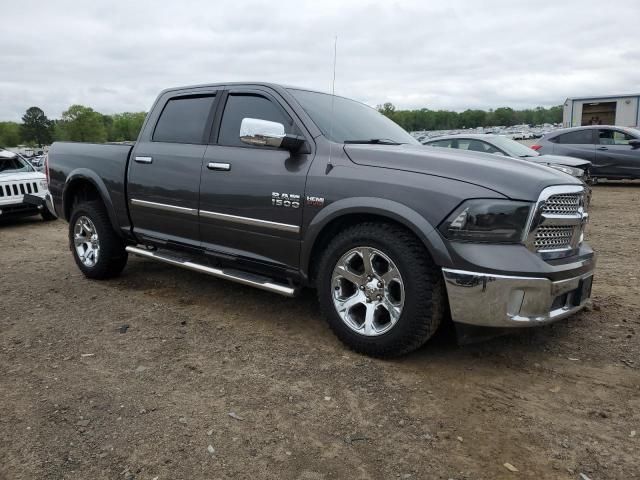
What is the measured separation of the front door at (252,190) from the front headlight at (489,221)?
1139mm

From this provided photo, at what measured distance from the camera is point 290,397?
305 centimetres

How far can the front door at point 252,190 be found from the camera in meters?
3.81

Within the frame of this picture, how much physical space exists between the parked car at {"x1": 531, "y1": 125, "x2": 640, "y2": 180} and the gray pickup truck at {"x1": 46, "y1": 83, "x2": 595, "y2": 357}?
10.5m

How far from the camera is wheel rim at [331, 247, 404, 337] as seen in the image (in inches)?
133

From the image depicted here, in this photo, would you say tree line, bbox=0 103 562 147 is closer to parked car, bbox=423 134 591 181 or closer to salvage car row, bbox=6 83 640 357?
parked car, bbox=423 134 591 181

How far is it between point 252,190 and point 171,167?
1.01m

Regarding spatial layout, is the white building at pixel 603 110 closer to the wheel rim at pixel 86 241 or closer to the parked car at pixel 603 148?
the parked car at pixel 603 148

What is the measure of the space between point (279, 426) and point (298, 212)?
4.99ft

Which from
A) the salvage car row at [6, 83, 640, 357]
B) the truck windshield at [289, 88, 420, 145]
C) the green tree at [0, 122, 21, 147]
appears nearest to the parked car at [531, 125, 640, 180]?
the truck windshield at [289, 88, 420, 145]

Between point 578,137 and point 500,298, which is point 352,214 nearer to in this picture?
point 500,298

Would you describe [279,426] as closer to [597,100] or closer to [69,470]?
[69,470]

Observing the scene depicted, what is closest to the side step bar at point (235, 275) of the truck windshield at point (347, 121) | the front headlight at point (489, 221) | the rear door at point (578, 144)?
the truck windshield at point (347, 121)

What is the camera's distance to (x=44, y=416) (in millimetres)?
2869

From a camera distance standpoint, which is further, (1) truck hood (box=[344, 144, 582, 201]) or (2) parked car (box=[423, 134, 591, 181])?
(2) parked car (box=[423, 134, 591, 181])
